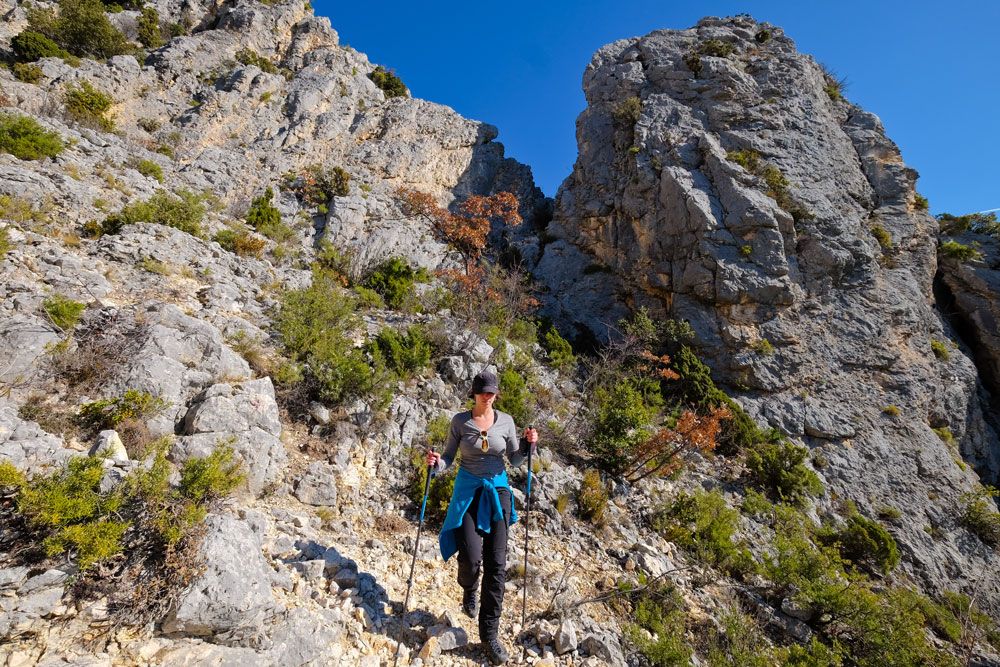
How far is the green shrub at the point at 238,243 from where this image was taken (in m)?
9.17

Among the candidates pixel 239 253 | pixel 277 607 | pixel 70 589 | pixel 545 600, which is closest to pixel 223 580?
pixel 277 607

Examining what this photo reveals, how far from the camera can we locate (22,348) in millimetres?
3893

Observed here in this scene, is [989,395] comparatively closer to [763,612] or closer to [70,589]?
[763,612]

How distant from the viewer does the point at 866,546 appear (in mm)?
7191

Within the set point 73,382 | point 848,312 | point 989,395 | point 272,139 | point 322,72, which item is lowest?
point 73,382

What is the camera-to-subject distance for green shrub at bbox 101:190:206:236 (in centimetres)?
743

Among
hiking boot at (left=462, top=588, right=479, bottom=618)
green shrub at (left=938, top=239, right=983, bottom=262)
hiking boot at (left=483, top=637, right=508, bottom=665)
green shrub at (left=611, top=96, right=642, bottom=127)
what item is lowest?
hiking boot at (left=483, top=637, right=508, bottom=665)

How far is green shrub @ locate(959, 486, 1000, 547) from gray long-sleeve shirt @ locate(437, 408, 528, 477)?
1239 centimetres

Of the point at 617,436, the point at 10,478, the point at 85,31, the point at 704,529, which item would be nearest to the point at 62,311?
the point at 10,478

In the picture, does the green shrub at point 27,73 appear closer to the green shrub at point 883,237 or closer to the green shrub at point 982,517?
the green shrub at point 883,237

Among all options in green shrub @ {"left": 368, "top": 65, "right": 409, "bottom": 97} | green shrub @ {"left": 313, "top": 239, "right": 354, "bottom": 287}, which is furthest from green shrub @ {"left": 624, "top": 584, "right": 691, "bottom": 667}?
green shrub @ {"left": 368, "top": 65, "right": 409, "bottom": 97}

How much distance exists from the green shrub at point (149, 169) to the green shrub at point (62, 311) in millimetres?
8434

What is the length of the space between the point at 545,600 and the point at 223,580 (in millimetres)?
2950

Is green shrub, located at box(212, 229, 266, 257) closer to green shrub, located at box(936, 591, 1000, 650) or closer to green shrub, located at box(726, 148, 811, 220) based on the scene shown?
green shrub, located at box(936, 591, 1000, 650)
